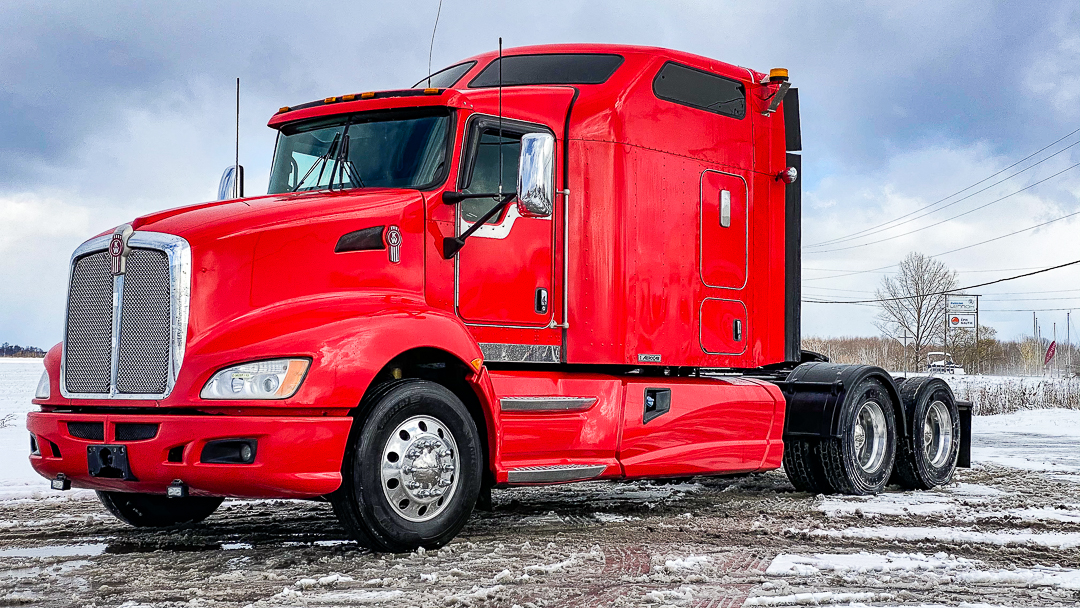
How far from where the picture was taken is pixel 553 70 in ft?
27.5

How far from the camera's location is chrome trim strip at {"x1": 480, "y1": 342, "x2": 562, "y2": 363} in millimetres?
7160

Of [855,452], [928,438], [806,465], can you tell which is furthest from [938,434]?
[806,465]

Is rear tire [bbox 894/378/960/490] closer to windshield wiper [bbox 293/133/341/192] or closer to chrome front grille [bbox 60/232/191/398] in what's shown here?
windshield wiper [bbox 293/133/341/192]

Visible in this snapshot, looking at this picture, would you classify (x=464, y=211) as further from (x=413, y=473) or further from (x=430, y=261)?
(x=413, y=473)

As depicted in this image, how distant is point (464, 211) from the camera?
7.03 metres

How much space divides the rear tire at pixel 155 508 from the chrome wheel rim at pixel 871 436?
6.07 meters

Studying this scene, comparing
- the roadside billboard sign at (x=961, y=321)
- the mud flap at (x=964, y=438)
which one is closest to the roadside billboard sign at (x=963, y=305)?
the roadside billboard sign at (x=961, y=321)

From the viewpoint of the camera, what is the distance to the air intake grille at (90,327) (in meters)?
6.27

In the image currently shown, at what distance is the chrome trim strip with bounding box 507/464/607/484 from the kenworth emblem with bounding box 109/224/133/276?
273cm

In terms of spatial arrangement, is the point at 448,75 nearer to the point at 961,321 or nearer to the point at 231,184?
the point at 231,184

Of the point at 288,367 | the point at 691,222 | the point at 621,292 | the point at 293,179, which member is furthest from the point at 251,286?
the point at 691,222

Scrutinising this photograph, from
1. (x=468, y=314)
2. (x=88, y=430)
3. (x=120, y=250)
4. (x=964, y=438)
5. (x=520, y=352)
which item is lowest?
(x=964, y=438)

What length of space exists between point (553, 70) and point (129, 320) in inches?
153

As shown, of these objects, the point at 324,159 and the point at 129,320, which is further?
the point at 324,159
